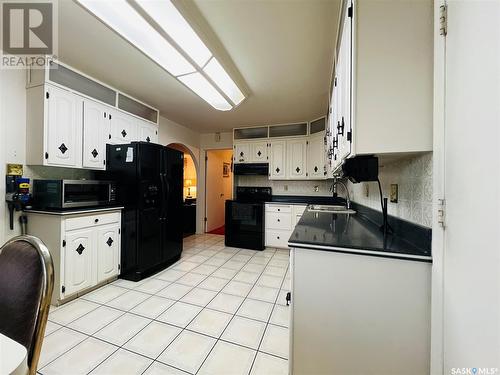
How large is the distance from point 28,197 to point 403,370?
3195mm

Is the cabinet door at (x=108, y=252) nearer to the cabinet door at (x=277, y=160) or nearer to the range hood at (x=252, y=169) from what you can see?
the range hood at (x=252, y=169)

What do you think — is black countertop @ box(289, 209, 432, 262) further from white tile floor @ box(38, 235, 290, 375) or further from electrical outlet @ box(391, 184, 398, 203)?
white tile floor @ box(38, 235, 290, 375)

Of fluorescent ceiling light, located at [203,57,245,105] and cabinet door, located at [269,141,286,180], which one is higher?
fluorescent ceiling light, located at [203,57,245,105]

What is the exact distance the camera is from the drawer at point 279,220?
387 centimetres

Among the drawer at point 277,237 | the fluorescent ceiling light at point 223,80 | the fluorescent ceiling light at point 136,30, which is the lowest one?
the drawer at point 277,237

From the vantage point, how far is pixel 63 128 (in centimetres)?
216

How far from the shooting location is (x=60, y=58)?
206cm

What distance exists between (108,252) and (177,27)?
2397 millimetres

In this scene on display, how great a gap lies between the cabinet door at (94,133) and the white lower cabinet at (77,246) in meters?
0.68

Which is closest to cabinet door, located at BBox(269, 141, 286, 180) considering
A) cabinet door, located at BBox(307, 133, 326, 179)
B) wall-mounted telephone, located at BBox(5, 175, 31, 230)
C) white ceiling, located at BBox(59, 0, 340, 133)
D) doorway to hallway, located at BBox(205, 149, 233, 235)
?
cabinet door, located at BBox(307, 133, 326, 179)

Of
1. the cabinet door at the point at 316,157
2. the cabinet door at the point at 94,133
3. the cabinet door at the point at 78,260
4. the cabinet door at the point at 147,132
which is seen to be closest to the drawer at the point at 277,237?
the cabinet door at the point at 316,157

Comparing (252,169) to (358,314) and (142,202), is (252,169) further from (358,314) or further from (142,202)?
(358,314)

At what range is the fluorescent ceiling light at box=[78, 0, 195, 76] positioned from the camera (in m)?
1.26

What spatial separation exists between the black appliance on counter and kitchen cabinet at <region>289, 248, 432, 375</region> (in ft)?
8.99
